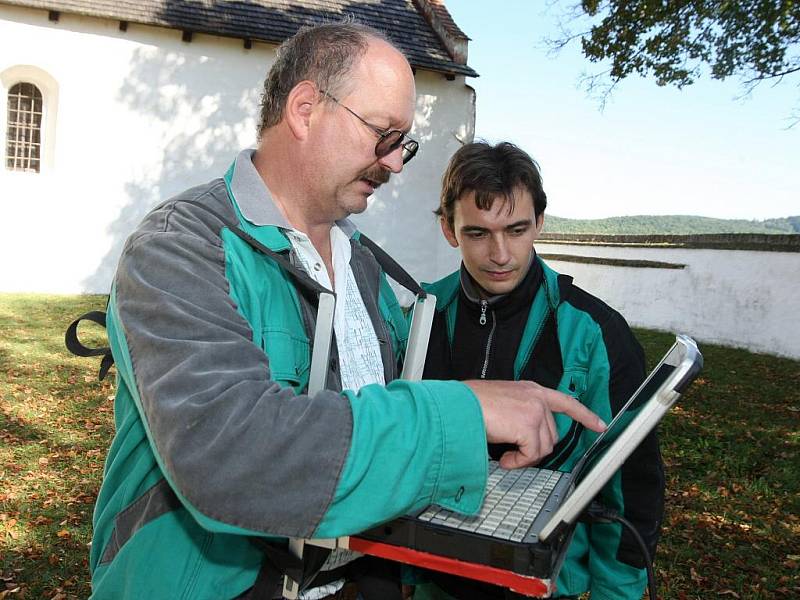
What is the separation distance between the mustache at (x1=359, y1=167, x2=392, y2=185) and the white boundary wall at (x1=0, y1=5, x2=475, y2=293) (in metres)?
14.0

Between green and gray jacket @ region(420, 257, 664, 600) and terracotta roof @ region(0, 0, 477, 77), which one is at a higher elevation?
terracotta roof @ region(0, 0, 477, 77)

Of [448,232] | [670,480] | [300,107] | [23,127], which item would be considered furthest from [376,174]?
[23,127]

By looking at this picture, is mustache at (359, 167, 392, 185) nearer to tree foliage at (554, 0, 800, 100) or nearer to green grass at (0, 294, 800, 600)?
green grass at (0, 294, 800, 600)

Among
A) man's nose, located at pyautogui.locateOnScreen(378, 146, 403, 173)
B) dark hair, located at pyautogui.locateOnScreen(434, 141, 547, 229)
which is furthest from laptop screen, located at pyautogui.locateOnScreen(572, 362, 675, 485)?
dark hair, located at pyautogui.locateOnScreen(434, 141, 547, 229)

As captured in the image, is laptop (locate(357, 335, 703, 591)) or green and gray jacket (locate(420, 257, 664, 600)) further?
green and gray jacket (locate(420, 257, 664, 600))

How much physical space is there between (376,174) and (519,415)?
2.22 feet

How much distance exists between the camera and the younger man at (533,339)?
199 cm

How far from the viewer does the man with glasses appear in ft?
3.32

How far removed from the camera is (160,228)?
4.17ft

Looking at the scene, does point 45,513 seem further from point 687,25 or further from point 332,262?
point 687,25

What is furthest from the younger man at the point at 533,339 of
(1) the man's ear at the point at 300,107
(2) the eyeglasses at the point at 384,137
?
(1) the man's ear at the point at 300,107

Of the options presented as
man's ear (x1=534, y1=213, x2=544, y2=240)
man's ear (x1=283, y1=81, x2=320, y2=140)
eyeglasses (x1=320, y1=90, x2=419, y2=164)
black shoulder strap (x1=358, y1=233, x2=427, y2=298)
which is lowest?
black shoulder strap (x1=358, y1=233, x2=427, y2=298)

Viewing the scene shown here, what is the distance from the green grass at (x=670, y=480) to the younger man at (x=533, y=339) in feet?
9.48

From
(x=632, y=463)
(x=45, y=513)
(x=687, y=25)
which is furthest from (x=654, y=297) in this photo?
(x=632, y=463)
